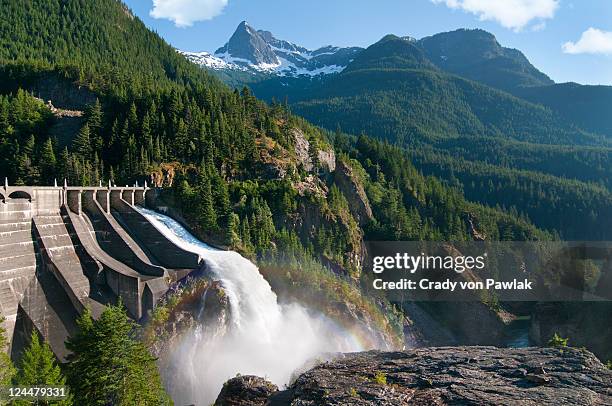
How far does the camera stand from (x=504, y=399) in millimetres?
17609

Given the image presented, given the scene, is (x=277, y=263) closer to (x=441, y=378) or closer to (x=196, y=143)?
(x=196, y=143)

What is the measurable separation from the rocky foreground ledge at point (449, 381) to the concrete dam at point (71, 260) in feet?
74.3

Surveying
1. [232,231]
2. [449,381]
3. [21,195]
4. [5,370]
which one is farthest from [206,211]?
[449,381]

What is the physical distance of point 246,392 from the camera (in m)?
24.0

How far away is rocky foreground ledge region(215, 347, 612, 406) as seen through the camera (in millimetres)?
18016

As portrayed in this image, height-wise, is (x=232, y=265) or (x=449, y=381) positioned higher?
(x=232, y=265)

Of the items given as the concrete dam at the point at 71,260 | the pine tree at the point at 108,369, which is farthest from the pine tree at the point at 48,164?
the pine tree at the point at 108,369

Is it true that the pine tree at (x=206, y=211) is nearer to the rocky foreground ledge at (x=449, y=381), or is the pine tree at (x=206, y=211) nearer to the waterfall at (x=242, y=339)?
the waterfall at (x=242, y=339)

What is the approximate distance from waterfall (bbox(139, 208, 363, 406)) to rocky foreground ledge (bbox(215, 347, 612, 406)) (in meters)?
16.0

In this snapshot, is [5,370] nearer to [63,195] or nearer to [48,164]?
[63,195]

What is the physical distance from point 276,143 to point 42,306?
4205 centimetres

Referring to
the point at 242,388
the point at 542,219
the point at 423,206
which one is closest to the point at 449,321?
the point at 423,206

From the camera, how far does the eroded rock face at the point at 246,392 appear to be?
23422mm

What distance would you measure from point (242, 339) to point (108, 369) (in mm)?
17305
